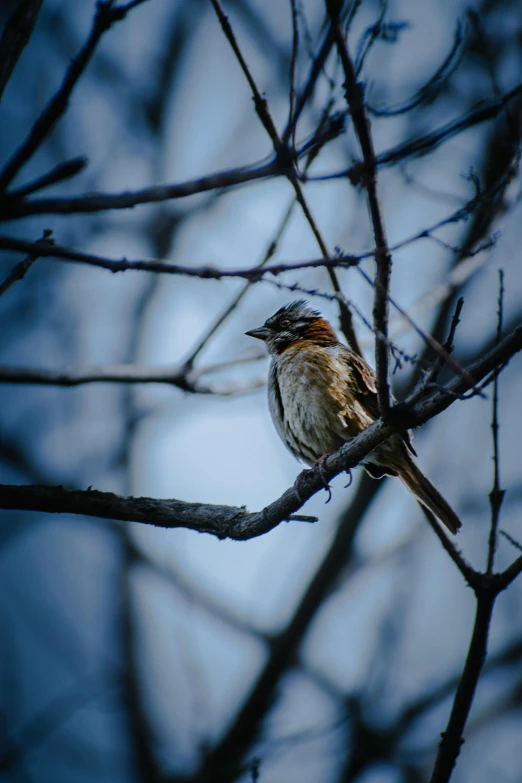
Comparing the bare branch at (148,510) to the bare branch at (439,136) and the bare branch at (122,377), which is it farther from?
the bare branch at (439,136)

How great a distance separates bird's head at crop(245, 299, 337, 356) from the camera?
5676 mm

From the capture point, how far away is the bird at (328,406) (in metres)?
4.68

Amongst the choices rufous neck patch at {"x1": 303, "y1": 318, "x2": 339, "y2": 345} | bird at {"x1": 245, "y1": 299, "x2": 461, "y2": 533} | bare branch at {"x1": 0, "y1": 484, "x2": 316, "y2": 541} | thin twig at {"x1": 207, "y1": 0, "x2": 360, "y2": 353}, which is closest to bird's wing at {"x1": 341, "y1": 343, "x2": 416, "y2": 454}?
bird at {"x1": 245, "y1": 299, "x2": 461, "y2": 533}

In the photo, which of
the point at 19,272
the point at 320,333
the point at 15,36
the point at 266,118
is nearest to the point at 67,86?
the point at 15,36

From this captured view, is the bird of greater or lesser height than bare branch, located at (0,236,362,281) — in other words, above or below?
above

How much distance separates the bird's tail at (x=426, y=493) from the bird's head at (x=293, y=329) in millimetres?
1343

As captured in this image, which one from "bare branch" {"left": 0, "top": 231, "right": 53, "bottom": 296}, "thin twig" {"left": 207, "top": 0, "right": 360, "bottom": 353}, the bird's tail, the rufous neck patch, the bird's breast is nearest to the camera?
"thin twig" {"left": 207, "top": 0, "right": 360, "bottom": 353}

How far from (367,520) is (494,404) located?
189 inches

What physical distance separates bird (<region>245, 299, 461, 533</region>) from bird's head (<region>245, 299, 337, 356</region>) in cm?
21

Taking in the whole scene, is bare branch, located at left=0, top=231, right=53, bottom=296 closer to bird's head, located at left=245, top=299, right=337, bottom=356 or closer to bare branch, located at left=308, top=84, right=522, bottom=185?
bare branch, located at left=308, top=84, right=522, bottom=185

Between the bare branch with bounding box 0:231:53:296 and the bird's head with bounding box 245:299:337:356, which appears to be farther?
the bird's head with bounding box 245:299:337:356

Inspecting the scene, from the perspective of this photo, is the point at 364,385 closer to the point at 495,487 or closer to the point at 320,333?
the point at 320,333

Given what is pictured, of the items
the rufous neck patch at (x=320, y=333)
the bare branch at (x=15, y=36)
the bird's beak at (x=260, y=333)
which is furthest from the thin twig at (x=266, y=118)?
the bird's beak at (x=260, y=333)

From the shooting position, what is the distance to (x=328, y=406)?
15.9 feet
